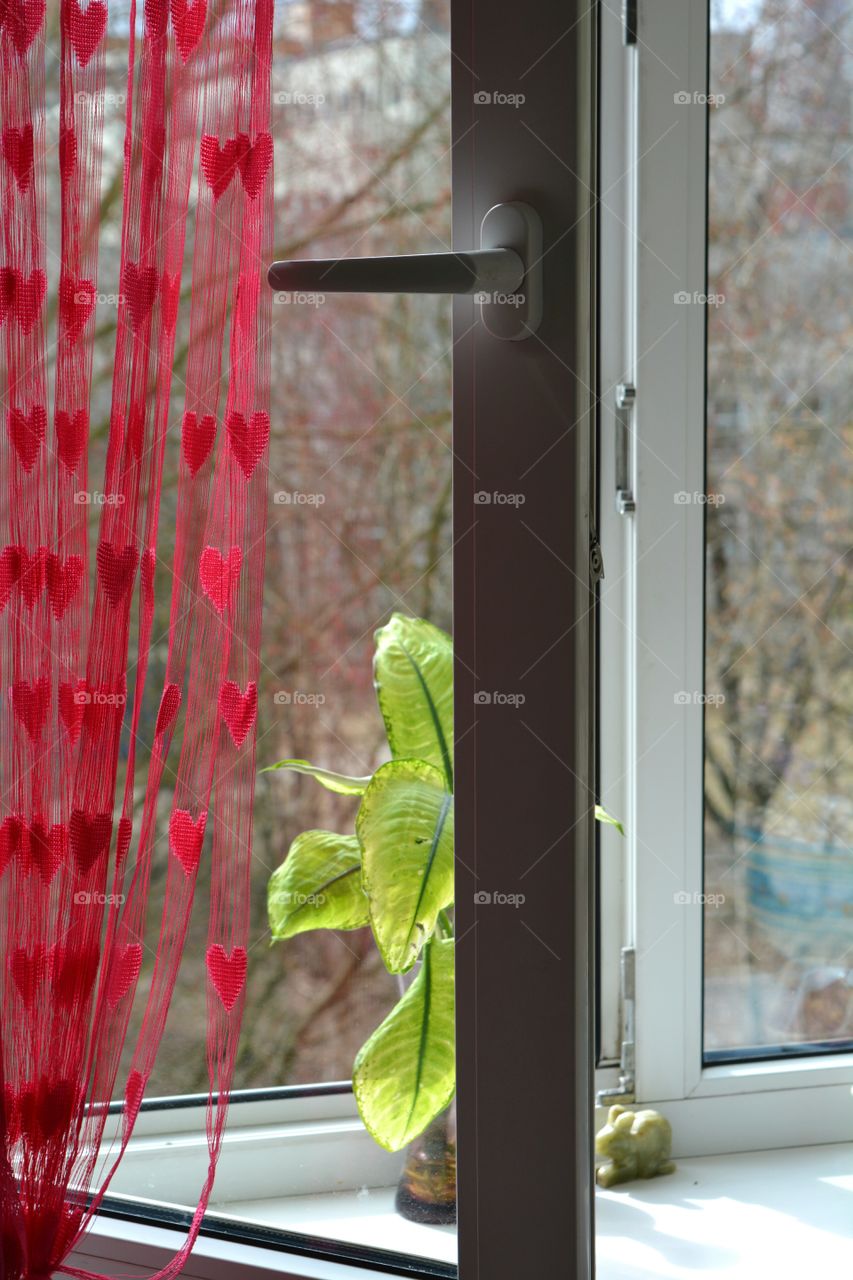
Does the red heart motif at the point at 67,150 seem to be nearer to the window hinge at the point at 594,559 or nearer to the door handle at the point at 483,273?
the door handle at the point at 483,273

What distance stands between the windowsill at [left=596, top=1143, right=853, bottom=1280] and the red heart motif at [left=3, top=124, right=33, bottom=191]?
1.03m

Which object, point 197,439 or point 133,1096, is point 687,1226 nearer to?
point 133,1096

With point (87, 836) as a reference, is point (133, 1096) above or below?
below

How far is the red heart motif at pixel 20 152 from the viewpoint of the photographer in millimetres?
868

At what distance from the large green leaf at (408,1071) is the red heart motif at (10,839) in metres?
0.34

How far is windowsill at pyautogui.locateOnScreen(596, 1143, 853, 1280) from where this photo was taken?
0.90m

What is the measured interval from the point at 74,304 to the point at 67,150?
12cm

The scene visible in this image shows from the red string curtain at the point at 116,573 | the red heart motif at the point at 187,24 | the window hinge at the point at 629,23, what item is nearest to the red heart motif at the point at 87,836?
the red string curtain at the point at 116,573

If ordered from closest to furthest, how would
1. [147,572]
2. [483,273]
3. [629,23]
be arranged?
[483,273], [147,572], [629,23]

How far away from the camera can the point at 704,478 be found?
103cm

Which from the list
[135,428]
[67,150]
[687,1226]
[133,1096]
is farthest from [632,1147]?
[67,150]

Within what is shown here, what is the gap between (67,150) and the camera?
0.86 m

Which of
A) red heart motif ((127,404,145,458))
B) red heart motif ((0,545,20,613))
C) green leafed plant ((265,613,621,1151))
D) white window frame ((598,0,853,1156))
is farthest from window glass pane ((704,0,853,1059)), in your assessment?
red heart motif ((0,545,20,613))

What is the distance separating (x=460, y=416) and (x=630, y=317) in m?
0.30
